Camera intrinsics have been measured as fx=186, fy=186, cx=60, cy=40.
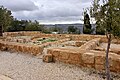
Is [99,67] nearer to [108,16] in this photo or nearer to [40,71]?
[40,71]

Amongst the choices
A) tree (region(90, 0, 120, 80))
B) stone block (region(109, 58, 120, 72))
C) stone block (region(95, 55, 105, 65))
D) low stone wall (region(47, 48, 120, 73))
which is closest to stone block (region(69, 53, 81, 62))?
low stone wall (region(47, 48, 120, 73))

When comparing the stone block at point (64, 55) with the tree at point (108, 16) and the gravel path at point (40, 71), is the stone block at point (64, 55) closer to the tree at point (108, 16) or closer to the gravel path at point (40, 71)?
the gravel path at point (40, 71)

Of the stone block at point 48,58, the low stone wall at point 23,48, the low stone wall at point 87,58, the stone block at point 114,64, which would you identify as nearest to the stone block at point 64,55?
the low stone wall at point 87,58

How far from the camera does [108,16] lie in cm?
381

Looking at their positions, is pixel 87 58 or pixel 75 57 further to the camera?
pixel 75 57

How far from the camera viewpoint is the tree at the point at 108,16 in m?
3.72

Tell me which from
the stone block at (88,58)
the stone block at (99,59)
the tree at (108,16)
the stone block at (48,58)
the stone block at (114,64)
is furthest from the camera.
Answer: the stone block at (48,58)

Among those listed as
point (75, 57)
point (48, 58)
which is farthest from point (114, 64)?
point (48, 58)

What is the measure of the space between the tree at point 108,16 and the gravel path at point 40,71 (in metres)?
1.54

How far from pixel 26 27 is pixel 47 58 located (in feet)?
52.6

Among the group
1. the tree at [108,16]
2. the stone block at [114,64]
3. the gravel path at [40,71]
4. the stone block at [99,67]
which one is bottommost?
the gravel path at [40,71]

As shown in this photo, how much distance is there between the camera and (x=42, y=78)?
191 inches

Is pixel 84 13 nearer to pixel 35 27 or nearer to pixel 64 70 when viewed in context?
Answer: pixel 64 70

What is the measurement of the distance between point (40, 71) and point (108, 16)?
2.67m
